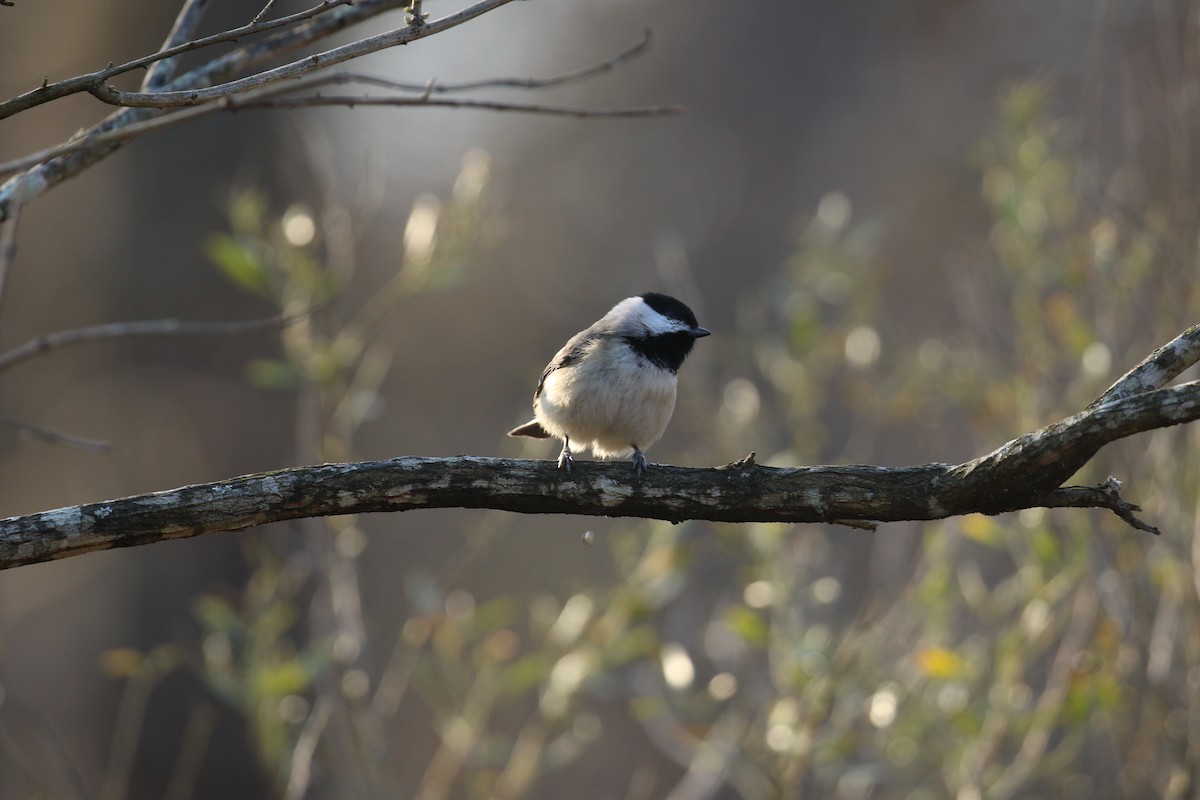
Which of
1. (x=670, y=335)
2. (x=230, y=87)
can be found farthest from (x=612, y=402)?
(x=230, y=87)

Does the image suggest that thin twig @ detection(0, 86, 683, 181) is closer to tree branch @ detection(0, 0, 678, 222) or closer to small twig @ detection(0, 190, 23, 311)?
tree branch @ detection(0, 0, 678, 222)

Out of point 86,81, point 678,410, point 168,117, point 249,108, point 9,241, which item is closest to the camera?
point 86,81

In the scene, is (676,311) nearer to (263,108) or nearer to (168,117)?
(263,108)

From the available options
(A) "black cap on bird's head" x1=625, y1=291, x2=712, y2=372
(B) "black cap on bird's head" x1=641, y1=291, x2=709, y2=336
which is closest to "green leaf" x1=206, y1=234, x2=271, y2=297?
(A) "black cap on bird's head" x1=625, y1=291, x2=712, y2=372

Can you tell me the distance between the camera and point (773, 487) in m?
2.52

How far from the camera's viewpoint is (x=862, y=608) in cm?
434

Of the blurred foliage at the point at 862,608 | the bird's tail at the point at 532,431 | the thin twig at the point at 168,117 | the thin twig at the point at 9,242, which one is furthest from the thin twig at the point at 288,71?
the bird's tail at the point at 532,431

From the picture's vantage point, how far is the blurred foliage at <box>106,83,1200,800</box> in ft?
12.6

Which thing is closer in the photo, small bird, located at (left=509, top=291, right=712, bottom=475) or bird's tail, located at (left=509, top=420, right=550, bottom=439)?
small bird, located at (left=509, top=291, right=712, bottom=475)

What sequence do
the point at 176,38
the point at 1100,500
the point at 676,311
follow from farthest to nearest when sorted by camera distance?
the point at 676,311, the point at 176,38, the point at 1100,500

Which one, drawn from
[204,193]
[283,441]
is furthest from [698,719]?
[204,193]

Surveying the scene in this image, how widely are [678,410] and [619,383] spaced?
4090 mm

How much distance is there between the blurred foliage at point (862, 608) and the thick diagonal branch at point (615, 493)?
1300 mm

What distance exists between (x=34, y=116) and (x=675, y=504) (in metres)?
6.84
